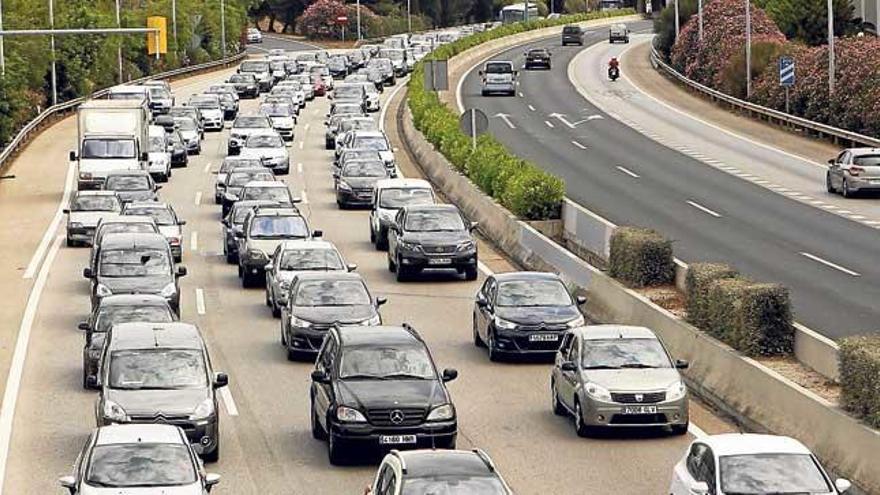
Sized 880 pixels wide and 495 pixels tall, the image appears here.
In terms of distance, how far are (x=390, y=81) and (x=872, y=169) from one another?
5871 cm

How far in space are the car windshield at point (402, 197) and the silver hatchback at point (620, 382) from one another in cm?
2040

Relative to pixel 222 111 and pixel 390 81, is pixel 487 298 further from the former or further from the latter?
pixel 390 81

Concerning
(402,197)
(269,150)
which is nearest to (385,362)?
(402,197)

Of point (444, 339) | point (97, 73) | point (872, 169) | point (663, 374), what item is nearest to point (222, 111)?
point (97, 73)

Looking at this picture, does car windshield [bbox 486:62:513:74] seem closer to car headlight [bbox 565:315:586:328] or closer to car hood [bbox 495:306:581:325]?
car hood [bbox 495:306:581:325]

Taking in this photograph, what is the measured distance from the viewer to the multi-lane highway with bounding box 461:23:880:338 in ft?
122

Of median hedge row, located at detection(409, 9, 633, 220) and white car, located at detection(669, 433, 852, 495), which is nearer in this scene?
white car, located at detection(669, 433, 852, 495)

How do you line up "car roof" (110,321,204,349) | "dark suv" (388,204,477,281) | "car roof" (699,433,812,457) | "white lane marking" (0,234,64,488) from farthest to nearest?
"dark suv" (388,204,477,281), "white lane marking" (0,234,64,488), "car roof" (110,321,204,349), "car roof" (699,433,812,457)

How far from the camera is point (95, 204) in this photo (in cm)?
4819

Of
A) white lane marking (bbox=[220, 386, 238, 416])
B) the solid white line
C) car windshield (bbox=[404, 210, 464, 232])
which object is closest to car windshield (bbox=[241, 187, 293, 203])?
car windshield (bbox=[404, 210, 464, 232])

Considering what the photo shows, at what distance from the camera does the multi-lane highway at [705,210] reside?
37094 millimetres

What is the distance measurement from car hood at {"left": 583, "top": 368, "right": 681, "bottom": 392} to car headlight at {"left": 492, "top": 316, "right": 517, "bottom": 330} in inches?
223

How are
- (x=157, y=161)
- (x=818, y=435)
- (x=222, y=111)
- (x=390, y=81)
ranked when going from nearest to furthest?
(x=818, y=435), (x=157, y=161), (x=222, y=111), (x=390, y=81)

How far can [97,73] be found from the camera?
10344 cm
